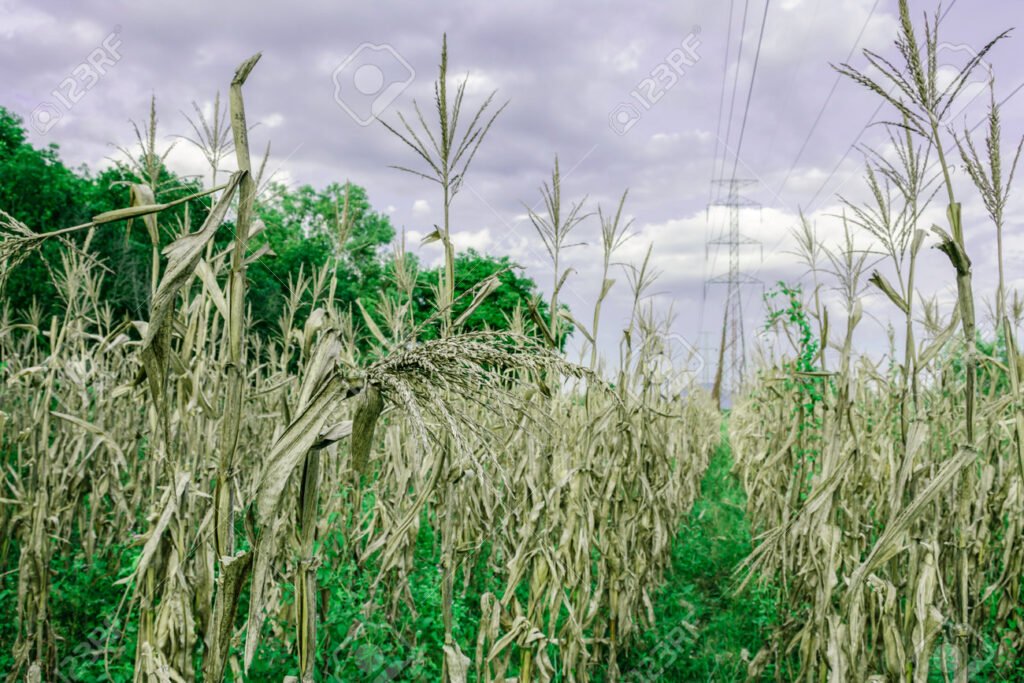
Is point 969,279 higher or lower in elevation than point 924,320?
lower

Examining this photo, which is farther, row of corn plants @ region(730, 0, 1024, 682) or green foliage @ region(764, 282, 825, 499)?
green foliage @ region(764, 282, 825, 499)

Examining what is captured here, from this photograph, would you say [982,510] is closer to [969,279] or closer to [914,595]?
[914,595]

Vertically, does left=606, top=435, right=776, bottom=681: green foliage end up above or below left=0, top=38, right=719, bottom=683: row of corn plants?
below

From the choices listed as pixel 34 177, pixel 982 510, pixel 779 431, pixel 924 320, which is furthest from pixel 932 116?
pixel 34 177

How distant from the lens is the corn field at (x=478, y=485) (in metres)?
1.52

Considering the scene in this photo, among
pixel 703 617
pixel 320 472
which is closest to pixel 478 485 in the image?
pixel 320 472

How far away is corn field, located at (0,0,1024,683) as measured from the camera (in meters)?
1.52

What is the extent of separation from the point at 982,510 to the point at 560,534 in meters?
2.06

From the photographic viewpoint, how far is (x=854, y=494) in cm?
356
